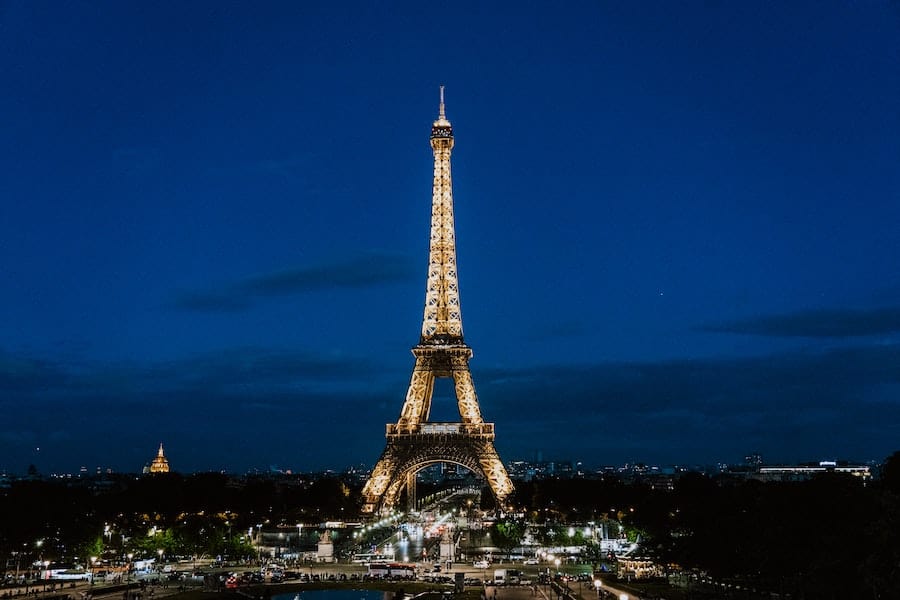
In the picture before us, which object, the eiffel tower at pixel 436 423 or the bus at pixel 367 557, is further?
the eiffel tower at pixel 436 423

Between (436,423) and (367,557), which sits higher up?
(436,423)

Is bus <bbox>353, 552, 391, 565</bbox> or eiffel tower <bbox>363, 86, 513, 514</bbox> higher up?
eiffel tower <bbox>363, 86, 513, 514</bbox>

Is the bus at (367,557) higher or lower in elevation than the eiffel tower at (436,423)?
lower

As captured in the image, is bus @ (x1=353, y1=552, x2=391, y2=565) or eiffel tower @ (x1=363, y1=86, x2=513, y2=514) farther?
eiffel tower @ (x1=363, y1=86, x2=513, y2=514)

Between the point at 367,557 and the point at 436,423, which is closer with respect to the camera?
the point at 367,557

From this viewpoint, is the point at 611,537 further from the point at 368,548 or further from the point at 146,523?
the point at 146,523

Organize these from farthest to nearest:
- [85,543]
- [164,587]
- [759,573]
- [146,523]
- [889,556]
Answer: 1. [146,523]
2. [85,543]
3. [164,587]
4. [759,573]
5. [889,556]

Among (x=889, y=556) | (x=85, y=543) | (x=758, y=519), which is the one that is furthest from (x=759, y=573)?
(x=85, y=543)

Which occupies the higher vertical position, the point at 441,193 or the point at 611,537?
the point at 441,193
